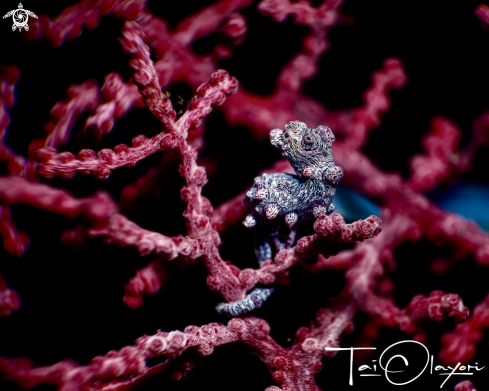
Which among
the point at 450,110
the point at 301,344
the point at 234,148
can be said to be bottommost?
the point at 301,344

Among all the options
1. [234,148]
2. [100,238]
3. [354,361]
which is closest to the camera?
[100,238]

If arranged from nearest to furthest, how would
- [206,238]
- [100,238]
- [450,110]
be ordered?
[100,238] < [206,238] < [450,110]

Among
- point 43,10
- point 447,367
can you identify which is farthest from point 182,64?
point 447,367

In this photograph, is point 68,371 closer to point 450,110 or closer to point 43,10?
point 43,10

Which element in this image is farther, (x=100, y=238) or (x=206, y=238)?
(x=206, y=238)

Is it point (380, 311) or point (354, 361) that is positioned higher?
point (380, 311)

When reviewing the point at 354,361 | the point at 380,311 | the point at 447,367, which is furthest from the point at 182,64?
the point at 447,367
